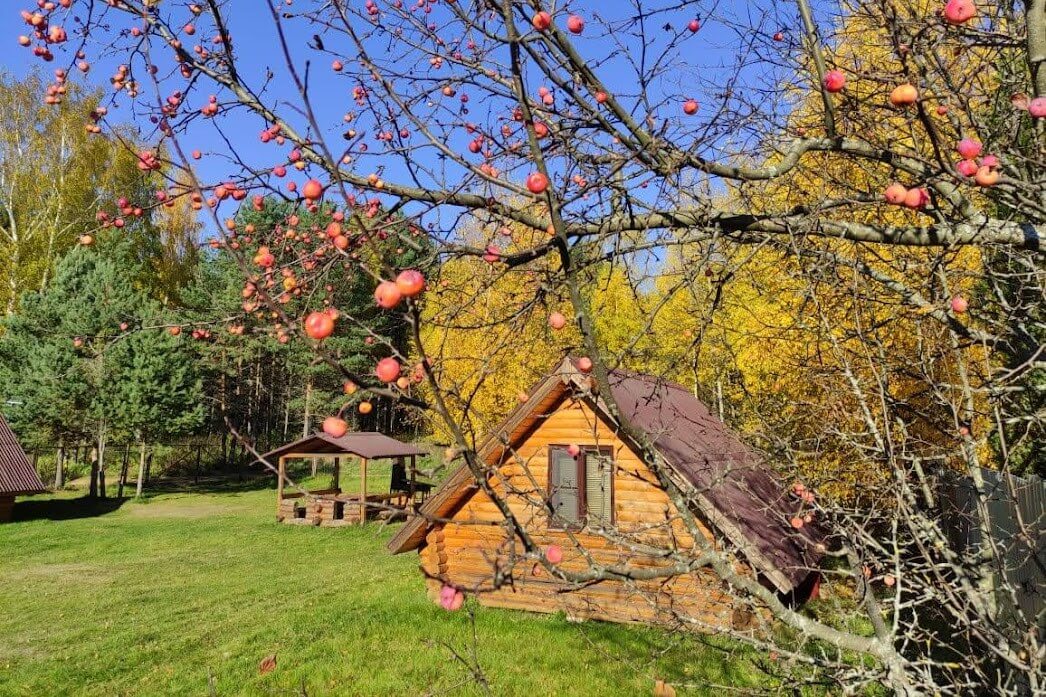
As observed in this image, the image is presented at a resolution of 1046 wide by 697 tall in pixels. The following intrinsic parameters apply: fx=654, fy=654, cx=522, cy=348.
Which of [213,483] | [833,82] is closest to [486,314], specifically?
[833,82]

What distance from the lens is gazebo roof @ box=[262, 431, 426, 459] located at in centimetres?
1831

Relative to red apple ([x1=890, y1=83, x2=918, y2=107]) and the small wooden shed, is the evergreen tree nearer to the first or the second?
the small wooden shed

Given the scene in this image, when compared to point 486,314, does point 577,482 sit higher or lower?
lower

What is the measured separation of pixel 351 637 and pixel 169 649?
2365 millimetres

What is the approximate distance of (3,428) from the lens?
19875 millimetres

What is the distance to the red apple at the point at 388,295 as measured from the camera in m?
1.22

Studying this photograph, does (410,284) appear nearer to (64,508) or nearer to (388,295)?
(388,295)

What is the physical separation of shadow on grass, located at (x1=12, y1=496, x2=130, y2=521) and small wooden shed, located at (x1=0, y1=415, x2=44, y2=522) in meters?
0.74

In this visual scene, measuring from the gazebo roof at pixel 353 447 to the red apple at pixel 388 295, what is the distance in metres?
17.3

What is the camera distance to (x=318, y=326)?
4.33 ft

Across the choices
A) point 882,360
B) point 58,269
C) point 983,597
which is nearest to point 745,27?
point 882,360

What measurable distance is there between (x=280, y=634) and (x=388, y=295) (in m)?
8.76

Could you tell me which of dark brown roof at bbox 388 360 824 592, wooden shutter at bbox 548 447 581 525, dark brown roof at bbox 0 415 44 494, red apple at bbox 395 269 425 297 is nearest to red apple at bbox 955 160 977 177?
red apple at bbox 395 269 425 297

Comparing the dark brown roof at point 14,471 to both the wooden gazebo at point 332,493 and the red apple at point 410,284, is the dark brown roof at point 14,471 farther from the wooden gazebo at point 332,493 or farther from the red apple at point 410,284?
the red apple at point 410,284
